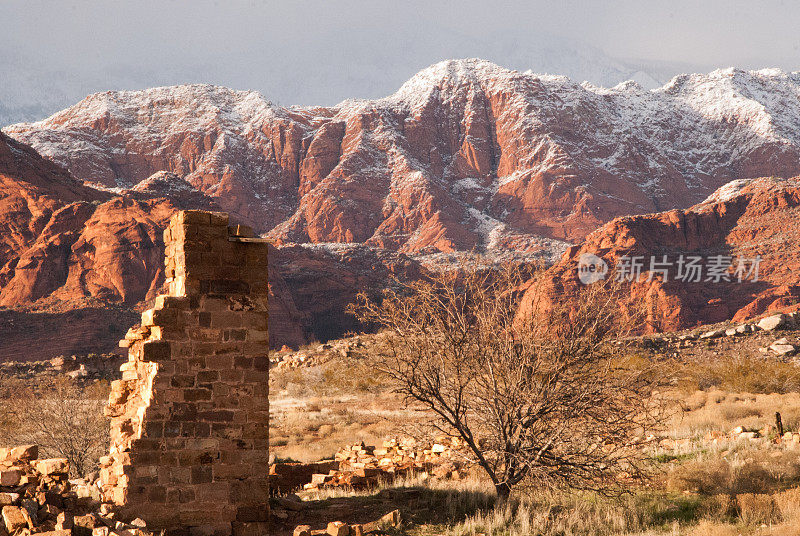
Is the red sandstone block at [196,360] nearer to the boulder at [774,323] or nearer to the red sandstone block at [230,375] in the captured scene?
the red sandstone block at [230,375]

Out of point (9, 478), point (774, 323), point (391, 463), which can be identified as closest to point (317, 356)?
point (774, 323)

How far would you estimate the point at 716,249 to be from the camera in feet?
219

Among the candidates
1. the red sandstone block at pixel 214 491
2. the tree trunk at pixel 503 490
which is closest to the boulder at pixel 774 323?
the tree trunk at pixel 503 490

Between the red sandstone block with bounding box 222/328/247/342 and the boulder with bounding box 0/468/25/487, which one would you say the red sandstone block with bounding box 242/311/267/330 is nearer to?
the red sandstone block with bounding box 222/328/247/342

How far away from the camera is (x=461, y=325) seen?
31.2ft

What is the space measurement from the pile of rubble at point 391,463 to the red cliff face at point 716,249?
43.2 metres

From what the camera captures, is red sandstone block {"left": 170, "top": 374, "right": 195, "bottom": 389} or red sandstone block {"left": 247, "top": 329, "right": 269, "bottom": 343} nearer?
red sandstone block {"left": 170, "top": 374, "right": 195, "bottom": 389}

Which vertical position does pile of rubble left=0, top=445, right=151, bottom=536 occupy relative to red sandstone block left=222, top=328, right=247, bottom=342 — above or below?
below

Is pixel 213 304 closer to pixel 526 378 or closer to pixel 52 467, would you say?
pixel 52 467

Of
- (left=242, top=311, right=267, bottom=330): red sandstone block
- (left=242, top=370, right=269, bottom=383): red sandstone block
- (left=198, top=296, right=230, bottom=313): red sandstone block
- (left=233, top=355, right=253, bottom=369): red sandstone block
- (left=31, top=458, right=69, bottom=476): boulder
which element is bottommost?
(left=31, top=458, right=69, bottom=476): boulder

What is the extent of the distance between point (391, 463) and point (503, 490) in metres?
4.11

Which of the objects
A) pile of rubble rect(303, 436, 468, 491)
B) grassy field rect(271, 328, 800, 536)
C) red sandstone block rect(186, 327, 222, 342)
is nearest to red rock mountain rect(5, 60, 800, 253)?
pile of rubble rect(303, 436, 468, 491)

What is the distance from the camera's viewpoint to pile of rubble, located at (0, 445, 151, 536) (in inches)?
266

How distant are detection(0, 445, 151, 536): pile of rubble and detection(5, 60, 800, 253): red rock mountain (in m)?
79.9
